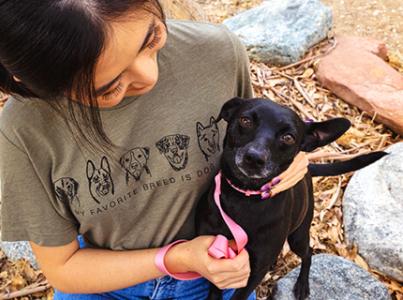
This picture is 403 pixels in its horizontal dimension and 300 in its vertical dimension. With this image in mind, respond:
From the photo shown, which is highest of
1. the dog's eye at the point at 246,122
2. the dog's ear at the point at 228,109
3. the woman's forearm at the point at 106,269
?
the dog's ear at the point at 228,109

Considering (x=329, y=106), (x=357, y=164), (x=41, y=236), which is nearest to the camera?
(x=41, y=236)

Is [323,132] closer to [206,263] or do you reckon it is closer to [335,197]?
[206,263]

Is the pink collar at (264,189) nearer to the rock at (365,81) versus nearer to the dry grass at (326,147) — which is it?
the dry grass at (326,147)

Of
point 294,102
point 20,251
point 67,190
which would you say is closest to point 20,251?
point 20,251

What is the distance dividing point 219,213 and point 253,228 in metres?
0.13

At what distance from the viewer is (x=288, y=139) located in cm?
162

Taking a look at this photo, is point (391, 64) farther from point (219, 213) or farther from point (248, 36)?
point (219, 213)

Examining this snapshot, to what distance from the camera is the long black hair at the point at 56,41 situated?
3.33 feet

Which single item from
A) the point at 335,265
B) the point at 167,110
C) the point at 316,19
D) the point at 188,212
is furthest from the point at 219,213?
the point at 316,19

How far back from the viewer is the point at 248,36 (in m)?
3.71

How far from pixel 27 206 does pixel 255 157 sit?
733 millimetres

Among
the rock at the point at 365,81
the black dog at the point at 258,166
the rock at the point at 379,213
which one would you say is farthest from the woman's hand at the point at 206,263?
the rock at the point at 365,81

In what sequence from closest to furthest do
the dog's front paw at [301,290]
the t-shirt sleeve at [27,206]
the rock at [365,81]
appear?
the t-shirt sleeve at [27,206]
the dog's front paw at [301,290]
the rock at [365,81]

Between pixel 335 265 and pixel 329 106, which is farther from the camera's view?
pixel 329 106
